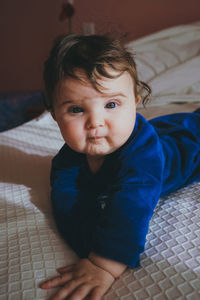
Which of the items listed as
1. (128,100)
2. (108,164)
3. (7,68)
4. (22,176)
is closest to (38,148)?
(22,176)

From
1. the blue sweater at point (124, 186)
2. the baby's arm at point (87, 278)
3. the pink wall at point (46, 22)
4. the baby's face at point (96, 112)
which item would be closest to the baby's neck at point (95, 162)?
the blue sweater at point (124, 186)

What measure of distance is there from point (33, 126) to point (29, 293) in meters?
0.96

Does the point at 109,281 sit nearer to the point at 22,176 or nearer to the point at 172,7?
the point at 22,176

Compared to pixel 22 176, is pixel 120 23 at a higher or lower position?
higher

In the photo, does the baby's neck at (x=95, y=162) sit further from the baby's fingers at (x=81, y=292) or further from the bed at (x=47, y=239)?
the baby's fingers at (x=81, y=292)

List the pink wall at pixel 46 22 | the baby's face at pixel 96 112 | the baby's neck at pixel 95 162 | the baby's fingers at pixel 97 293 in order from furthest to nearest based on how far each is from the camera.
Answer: the pink wall at pixel 46 22
the baby's neck at pixel 95 162
the baby's face at pixel 96 112
the baby's fingers at pixel 97 293

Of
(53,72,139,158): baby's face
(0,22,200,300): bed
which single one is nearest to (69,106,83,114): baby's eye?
(53,72,139,158): baby's face

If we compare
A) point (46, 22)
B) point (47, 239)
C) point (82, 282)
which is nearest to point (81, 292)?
point (82, 282)

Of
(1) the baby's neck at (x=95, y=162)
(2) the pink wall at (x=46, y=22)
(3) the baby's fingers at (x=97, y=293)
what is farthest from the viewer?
(2) the pink wall at (x=46, y=22)

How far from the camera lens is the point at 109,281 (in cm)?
49

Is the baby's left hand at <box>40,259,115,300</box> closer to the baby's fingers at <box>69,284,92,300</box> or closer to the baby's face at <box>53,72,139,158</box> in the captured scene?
the baby's fingers at <box>69,284,92,300</box>

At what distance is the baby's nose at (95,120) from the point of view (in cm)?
57

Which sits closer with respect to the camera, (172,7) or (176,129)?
(176,129)

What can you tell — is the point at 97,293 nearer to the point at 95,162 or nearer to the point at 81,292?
the point at 81,292
